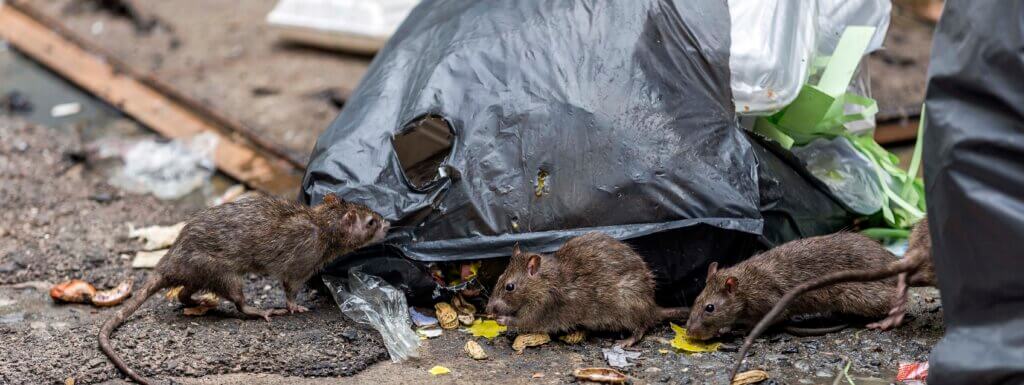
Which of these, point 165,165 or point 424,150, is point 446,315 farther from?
point 165,165

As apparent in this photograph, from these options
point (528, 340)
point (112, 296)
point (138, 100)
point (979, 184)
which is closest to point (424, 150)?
point (528, 340)

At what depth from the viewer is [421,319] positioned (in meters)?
4.69

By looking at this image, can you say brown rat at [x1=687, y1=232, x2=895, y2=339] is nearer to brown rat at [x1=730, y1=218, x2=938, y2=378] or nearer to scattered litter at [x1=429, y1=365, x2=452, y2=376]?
brown rat at [x1=730, y1=218, x2=938, y2=378]

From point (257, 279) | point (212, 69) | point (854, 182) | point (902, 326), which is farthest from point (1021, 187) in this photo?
point (212, 69)

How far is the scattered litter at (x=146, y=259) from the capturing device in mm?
5270

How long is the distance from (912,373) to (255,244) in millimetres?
2599

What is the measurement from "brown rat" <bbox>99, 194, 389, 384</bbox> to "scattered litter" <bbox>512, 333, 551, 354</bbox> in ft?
2.31

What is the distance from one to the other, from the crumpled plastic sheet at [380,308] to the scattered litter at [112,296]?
89cm

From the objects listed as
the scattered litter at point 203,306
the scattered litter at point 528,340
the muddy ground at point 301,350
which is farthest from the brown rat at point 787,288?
the scattered litter at point 203,306

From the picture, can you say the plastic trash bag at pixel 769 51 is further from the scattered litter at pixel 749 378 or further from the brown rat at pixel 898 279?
the scattered litter at pixel 749 378

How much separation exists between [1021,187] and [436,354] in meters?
2.24

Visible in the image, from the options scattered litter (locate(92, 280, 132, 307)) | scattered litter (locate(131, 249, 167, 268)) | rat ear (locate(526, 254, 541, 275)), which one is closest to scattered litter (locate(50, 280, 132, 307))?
scattered litter (locate(92, 280, 132, 307))

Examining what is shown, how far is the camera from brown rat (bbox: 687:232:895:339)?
446cm

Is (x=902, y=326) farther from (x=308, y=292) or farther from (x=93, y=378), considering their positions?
(x=93, y=378)
